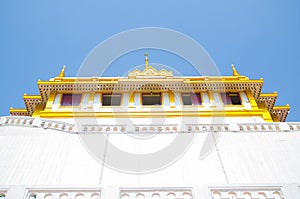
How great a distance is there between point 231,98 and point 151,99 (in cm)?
526

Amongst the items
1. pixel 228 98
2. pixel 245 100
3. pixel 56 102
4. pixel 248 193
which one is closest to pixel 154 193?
pixel 248 193

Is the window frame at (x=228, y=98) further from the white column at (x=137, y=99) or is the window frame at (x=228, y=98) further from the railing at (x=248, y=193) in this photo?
the railing at (x=248, y=193)

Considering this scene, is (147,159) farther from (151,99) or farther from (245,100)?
(245,100)

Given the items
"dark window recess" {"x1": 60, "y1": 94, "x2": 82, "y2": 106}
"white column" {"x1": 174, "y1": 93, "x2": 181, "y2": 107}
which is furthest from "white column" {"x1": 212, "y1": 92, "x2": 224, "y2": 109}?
"dark window recess" {"x1": 60, "y1": 94, "x2": 82, "y2": 106}

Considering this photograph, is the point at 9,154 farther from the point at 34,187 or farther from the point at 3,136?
the point at 34,187

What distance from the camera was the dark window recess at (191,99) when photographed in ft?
73.1

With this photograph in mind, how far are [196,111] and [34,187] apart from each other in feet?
48.0

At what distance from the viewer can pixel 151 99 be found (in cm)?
2278

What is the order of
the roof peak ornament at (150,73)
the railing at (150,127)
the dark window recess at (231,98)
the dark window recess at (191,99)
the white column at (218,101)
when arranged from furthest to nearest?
the roof peak ornament at (150,73) → the dark window recess at (231,98) → the dark window recess at (191,99) → the white column at (218,101) → the railing at (150,127)

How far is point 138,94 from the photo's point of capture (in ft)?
74.7

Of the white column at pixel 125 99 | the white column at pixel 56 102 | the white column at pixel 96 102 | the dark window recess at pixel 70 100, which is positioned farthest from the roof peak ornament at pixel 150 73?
the white column at pixel 56 102

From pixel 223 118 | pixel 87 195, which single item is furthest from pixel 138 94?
pixel 87 195

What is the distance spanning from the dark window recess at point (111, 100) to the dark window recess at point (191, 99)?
4.23 m

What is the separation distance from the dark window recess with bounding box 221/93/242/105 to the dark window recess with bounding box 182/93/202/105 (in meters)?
1.59
